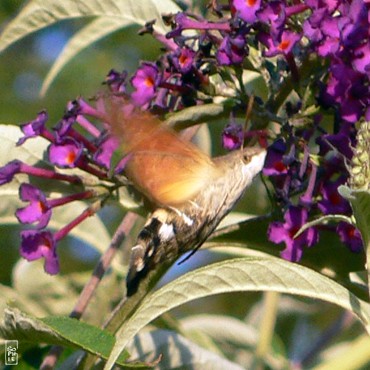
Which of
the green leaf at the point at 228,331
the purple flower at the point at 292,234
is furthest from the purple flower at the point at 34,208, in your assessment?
the green leaf at the point at 228,331

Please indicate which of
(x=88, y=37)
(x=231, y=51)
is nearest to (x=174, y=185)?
(x=231, y=51)

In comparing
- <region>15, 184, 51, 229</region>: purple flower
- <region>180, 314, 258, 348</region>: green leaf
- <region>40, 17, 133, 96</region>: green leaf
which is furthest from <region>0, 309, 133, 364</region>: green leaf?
<region>180, 314, 258, 348</region>: green leaf

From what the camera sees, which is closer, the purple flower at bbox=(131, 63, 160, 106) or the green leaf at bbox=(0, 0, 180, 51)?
the purple flower at bbox=(131, 63, 160, 106)

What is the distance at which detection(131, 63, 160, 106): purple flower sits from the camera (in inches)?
67.3

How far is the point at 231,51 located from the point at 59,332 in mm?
532

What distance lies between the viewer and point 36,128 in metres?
1.78

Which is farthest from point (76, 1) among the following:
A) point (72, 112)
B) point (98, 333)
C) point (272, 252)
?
point (98, 333)

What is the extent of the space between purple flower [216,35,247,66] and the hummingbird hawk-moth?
0.49ft

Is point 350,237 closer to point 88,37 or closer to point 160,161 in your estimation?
point 160,161

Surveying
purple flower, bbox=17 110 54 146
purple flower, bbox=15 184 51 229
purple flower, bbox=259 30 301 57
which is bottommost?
purple flower, bbox=15 184 51 229

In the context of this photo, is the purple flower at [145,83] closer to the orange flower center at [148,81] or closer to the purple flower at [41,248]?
the orange flower center at [148,81]

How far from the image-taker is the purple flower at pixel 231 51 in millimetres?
1639

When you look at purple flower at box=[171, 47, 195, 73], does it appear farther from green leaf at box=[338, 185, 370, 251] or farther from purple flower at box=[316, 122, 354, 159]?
green leaf at box=[338, 185, 370, 251]

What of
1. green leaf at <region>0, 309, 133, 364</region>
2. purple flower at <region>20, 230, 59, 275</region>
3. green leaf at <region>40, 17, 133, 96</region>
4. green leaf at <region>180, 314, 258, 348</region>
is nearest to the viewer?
green leaf at <region>0, 309, 133, 364</region>
